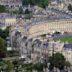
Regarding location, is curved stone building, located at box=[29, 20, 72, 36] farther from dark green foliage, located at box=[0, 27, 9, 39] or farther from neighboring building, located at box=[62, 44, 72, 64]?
neighboring building, located at box=[62, 44, 72, 64]

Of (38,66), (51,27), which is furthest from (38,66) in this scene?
(51,27)

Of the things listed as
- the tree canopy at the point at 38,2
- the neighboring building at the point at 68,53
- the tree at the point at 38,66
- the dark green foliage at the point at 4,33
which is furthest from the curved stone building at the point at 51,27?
the tree canopy at the point at 38,2

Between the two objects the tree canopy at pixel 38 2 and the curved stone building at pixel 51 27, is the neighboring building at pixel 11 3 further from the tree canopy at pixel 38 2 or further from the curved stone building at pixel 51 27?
the curved stone building at pixel 51 27

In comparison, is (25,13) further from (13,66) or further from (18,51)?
(13,66)

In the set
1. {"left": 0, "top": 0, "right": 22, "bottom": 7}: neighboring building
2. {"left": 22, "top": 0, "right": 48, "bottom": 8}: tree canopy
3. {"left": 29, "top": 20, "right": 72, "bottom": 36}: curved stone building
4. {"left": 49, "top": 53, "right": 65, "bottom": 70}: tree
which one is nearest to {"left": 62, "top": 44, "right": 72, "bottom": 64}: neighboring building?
{"left": 49, "top": 53, "right": 65, "bottom": 70}: tree

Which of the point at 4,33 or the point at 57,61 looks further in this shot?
the point at 4,33

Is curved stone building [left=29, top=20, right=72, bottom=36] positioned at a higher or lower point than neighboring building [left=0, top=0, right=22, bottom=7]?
higher

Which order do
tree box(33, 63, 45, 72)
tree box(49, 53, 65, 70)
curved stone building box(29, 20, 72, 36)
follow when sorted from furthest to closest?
curved stone building box(29, 20, 72, 36), tree box(49, 53, 65, 70), tree box(33, 63, 45, 72)

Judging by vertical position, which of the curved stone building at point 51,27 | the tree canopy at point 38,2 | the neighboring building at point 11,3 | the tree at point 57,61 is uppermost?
the tree at point 57,61

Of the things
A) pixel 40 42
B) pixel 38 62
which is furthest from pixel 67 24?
pixel 38 62

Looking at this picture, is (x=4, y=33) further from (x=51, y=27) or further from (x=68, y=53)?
(x=68, y=53)

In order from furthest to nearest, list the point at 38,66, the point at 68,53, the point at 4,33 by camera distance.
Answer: the point at 4,33 → the point at 68,53 → the point at 38,66
